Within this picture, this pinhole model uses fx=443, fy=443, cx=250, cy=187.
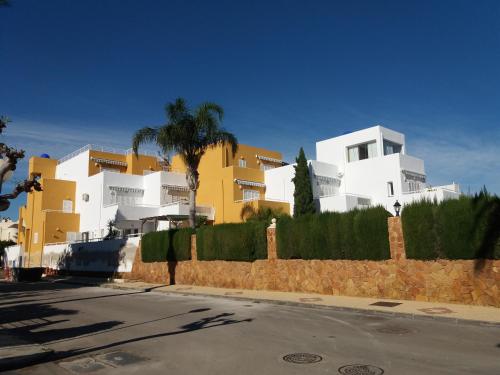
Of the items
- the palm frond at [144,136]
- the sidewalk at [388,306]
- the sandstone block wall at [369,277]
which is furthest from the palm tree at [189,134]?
the sidewalk at [388,306]

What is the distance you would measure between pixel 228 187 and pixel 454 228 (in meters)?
26.0

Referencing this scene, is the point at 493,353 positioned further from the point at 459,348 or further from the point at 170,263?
the point at 170,263

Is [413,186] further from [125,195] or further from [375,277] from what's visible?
[125,195]

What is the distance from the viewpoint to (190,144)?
26734mm

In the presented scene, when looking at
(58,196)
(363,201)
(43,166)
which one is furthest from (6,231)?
(363,201)

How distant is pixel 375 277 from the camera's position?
1602 centimetres

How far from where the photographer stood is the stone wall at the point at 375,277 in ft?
44.0

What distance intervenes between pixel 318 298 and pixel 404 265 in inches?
130

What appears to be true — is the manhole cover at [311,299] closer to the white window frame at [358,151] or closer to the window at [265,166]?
the white window frame at [358,151]

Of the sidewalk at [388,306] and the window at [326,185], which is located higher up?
the window at [326,185]

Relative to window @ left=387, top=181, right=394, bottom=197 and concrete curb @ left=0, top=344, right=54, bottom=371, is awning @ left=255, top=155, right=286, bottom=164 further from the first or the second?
concrete curb @ left=0, top=344, right=54, bottom=371

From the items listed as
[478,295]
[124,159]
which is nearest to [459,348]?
[478,295]

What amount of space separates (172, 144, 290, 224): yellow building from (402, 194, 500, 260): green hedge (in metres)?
20.5

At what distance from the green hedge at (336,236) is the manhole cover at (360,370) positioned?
949 cm
